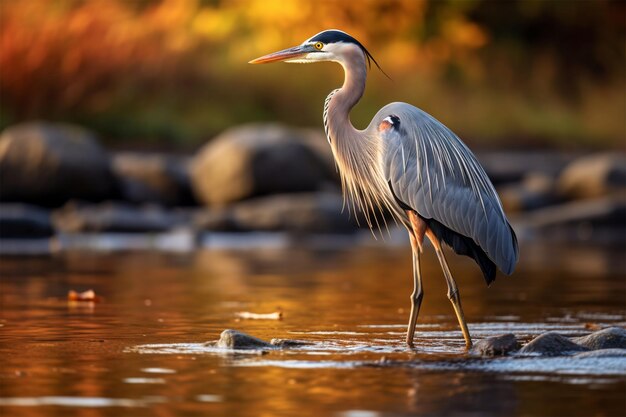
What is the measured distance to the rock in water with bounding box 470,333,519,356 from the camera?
28.3 feet

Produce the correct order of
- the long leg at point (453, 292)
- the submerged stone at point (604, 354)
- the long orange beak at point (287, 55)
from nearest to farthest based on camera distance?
the submerged stone at point (604, 354), the long leg at point (453, 292), the long orange beak at point (287, 55)

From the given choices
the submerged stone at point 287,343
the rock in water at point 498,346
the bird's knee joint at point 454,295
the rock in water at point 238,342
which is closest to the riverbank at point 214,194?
the bird's knee joint at point 454,295

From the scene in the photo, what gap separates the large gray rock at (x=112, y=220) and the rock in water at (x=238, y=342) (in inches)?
523

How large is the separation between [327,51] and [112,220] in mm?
12425

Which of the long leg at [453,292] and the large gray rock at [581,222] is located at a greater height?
the large gray rock at [581,222]

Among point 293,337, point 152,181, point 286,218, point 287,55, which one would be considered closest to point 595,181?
point 286,218

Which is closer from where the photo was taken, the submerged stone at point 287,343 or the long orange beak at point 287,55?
the submerged stone at point 287,343

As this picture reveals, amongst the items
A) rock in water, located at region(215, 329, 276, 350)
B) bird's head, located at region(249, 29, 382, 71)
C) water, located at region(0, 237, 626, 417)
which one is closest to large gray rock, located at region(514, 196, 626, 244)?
water, located at region(0, 237, 626, 417)

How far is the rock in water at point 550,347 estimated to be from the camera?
28.0ft

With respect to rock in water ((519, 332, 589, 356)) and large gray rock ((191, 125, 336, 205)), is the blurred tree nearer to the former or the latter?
large gray rock ((191, 125, 336, 205))

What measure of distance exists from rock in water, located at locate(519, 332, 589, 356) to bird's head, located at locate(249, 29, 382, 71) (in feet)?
8.54

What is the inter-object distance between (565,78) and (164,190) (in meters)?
15.0

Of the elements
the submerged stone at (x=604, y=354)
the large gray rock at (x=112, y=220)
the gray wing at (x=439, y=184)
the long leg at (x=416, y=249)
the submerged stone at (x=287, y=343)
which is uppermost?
the large gray rock at (x=112, y=220)

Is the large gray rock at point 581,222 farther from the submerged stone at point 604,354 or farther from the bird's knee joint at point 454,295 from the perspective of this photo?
the submerged stone at point 604,354
